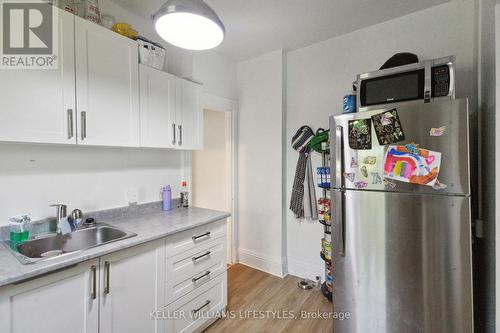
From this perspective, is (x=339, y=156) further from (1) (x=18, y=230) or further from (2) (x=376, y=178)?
(1) (x=18, y=230)

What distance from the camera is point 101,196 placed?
1.79 metres

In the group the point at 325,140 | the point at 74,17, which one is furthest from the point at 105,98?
the point at 325,140

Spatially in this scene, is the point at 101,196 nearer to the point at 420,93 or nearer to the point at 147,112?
the point at 147,112

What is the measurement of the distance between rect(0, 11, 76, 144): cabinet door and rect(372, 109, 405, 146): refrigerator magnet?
1867 millimetres

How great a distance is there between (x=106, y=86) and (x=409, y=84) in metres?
2.01

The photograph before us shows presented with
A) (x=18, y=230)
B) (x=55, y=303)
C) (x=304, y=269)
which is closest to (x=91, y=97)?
(x=18, y=230)

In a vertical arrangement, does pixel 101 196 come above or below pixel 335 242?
above

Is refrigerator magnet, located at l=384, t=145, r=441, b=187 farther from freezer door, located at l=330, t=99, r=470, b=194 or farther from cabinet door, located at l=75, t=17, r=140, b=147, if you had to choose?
cabinet door, located at l=75, t=17, r=140, b=147

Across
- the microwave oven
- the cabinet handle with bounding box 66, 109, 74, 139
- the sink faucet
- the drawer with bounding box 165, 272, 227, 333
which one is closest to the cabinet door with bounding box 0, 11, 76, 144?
the cabinet handle with bounding box 66, 109, 74, 139

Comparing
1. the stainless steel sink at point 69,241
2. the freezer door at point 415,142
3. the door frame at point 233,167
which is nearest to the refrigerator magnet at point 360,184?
the freezer door at point 415,142

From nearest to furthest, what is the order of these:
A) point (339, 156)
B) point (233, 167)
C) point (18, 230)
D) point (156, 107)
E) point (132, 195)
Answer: point (18, 230), point (339, 156), point (156, 107), point (132, 195), point (233, 167)

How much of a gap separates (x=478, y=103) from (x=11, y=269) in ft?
9.48

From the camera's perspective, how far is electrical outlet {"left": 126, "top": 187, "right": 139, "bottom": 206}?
195 centimetres

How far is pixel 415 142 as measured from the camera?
137 cm
